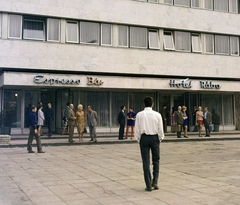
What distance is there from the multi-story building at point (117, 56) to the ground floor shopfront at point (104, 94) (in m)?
0.06

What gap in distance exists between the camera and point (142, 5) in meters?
24.7

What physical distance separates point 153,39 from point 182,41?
2641 mm

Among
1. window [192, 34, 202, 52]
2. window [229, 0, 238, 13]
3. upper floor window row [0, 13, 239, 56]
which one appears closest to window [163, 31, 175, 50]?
upper floor window row [0, 13, 239, 56]

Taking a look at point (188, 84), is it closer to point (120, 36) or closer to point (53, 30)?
point (120, 36)

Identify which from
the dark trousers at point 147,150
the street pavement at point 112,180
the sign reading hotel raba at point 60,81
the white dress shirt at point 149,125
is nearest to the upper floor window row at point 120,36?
the sign reading hotel raba at point 60,81

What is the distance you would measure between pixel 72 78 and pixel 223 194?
1580cm

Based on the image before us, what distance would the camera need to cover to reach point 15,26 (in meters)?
21.1

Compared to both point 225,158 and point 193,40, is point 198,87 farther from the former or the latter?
point 225,158

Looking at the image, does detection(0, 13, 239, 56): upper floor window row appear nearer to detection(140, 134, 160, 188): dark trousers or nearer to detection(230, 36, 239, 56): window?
detection(230, 36, 239, 56): window

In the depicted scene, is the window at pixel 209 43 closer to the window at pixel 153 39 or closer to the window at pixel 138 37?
the window at pixel 153 39

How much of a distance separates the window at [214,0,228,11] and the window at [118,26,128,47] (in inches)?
352

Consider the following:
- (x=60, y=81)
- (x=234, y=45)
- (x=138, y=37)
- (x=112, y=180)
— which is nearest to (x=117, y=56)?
(x=138, y=37)

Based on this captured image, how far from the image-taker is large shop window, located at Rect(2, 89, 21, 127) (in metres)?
21.2

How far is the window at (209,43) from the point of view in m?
27.3
